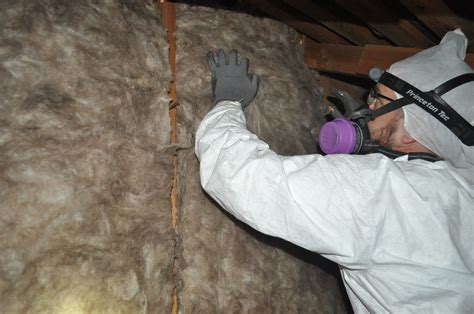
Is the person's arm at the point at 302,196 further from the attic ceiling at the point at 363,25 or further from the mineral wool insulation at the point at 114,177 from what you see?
the attic ceiling at the point at 363,25

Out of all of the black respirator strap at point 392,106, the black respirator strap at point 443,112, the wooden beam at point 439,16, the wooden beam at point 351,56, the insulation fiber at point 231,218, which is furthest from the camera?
the wooden beam at point 351,56

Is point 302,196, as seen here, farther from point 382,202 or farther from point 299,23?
point 299,23

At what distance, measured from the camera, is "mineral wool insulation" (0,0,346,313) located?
117 cm

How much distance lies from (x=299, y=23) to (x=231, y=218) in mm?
1295

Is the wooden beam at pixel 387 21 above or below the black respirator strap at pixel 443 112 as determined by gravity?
above

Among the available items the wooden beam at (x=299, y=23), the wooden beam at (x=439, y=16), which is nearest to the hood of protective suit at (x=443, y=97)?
the wooden beam at (x=439, y=16)

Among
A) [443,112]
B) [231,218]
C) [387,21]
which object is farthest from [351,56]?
[231,218]

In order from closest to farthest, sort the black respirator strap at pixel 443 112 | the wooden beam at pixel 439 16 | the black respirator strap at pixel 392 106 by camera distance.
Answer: the black respirator strap at pixel 443 112
the black respirator strap at pixel 392 106
the wooden beam at pixel 439 16

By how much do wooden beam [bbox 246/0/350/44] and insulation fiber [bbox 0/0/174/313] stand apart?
77cm

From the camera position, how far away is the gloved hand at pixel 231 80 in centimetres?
160

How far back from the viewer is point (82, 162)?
1.30 m

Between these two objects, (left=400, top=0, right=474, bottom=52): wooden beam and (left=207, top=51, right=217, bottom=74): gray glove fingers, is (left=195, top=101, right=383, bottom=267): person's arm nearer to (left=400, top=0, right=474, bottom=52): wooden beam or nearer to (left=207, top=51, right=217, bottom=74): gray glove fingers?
(left=207, top=51, right=217, bottom=74): gray glove fingers

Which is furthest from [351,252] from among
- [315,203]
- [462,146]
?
[462,146]

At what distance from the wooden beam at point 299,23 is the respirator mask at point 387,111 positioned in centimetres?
80
